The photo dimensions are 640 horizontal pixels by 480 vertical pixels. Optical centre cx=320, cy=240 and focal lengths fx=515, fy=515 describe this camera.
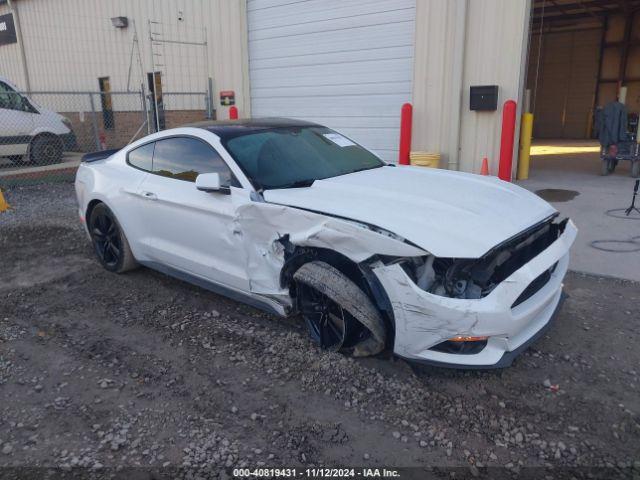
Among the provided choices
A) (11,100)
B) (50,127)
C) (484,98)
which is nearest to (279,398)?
(484,98)

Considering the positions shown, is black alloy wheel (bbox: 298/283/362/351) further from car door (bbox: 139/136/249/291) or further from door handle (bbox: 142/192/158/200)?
door handle (bbox: 142/192/158/200)

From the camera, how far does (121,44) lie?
15117 millimetres

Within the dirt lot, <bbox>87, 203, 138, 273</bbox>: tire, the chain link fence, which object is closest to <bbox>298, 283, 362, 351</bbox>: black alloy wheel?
the dirt lot

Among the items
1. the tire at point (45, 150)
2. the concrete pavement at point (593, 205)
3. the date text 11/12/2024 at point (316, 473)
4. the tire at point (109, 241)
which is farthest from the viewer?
the tire at point (45, 150)

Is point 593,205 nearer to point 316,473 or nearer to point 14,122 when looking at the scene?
point 316,473

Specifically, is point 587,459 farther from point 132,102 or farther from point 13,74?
point 13,74

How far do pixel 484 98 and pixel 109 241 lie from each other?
6528mm

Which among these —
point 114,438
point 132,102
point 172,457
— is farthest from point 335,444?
point 132,102

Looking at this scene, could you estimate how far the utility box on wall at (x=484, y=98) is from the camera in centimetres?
865

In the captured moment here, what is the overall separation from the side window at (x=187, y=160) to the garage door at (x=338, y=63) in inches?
249

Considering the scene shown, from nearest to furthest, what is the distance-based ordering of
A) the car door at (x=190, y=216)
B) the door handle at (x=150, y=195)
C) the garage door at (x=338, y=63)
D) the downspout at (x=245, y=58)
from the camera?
the car door at (x=190, y=216), the door handle at (x=150, y=195), the garage door at (x=338, y=63), the downspout at (x=245, y=58)

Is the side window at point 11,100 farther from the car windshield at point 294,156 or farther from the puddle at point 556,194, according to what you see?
the puddle at point 556,194

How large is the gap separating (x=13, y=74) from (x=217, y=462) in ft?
67.7

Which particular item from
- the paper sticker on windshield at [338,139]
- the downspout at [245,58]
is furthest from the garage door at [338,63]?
the paper sticker on windshield at [338,139]
